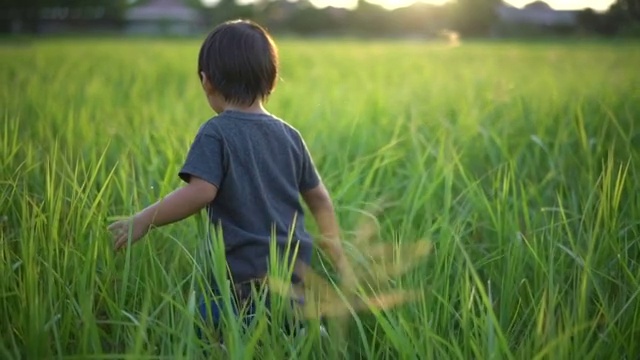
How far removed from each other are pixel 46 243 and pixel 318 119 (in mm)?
1963

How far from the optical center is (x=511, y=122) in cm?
309

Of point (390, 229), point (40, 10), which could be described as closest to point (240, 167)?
point (390, 229)

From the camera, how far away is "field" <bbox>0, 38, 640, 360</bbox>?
1.07 metres

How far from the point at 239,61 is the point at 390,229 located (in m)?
0.67

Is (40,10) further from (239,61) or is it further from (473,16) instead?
(239,61)

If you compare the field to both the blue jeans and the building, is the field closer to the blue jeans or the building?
the blue jeans

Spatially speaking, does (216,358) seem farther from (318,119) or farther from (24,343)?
(318,119)

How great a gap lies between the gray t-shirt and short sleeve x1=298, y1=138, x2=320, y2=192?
5 centimetres

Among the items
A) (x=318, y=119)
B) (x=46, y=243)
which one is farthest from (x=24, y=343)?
(x=318, y=119)

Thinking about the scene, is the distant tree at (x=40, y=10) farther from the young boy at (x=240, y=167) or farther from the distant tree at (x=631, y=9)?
the young boy at (x=240, y=167)

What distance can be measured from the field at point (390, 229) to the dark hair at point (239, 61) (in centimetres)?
30

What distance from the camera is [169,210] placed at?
133cm

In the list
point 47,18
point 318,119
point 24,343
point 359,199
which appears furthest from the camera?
point 47,18

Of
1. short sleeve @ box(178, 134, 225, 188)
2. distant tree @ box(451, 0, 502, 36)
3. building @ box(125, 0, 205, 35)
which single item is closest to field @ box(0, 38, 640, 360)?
short sleeve @ box(178, 134, 225, 188)
